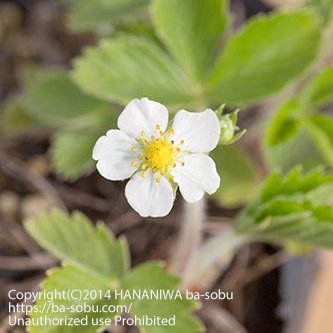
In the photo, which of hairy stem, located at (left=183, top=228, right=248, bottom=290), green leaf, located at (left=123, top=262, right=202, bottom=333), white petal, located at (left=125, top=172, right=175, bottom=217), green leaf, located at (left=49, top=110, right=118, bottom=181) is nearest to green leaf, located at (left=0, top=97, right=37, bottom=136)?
green leaf, located at (left=49, top=110, right=118, bottom=181)

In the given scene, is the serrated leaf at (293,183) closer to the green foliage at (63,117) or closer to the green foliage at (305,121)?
the green foliage at (305,121)

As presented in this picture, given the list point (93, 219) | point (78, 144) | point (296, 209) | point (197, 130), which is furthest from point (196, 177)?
point (93, 219)

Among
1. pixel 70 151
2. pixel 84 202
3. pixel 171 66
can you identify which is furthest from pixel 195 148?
pixel 84 202

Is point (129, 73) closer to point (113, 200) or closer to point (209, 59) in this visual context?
point (209, 59)

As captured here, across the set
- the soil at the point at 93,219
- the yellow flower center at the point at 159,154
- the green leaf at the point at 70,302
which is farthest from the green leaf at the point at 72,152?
the yellow flower center at the point at 159,154

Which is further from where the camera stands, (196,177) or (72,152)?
(72,152)
